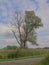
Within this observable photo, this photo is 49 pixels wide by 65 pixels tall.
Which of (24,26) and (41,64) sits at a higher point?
(41,64)

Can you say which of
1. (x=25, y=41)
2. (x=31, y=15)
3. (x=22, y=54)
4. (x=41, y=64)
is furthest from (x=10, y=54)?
(x=31, y=15)

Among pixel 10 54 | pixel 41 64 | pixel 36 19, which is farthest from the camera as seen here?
pixel 36 19

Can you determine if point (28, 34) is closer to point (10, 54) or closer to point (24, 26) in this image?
point (24, 26)

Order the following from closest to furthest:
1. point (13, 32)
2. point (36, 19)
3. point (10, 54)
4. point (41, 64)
Result: point (41, 64), point (10, 54), point (13, 32), point (36, 19)

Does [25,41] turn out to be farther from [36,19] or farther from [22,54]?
[22,54]

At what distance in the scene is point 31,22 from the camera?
68.6m

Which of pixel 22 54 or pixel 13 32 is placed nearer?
pixel 22 54

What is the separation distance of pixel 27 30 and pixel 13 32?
4.78 meters

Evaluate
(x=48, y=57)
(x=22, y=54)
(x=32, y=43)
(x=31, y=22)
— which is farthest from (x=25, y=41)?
(x=48, y=57)

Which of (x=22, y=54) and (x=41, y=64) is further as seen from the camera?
(x=22, y=54)

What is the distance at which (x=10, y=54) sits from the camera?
137 ft

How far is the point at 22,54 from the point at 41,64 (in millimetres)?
21093

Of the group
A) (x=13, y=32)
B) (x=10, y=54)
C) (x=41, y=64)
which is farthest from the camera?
(x=13, y=32)

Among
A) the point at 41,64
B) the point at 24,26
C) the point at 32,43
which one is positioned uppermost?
the point at 41,64
